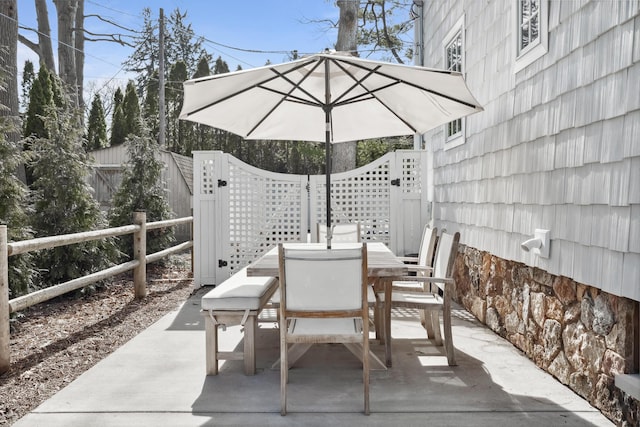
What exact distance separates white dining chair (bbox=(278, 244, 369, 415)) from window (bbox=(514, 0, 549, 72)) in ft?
6.47

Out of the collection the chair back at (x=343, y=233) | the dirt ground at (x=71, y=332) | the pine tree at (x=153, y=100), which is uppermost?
the pine tree at (x=153, y=100)

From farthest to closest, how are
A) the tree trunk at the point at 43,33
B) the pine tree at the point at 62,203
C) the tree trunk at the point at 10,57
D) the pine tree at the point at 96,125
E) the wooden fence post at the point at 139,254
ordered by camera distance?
1. the pine tree at the point at 96,125
2. the tree trunk at the point at 43,33
3. the tree trunk at the point at 10,57
4. the pine tree at the point at 62,203
5. the wooden fence post at the point at 139,254

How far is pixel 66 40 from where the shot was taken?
18.1 metres

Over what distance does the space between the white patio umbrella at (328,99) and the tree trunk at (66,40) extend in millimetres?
14947

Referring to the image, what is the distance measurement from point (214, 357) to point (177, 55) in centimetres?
2921

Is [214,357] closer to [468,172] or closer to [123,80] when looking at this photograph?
[468,172]

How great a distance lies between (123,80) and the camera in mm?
29750

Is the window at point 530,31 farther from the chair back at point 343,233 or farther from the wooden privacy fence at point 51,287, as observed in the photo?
the wooden privacy fence at point 51,287

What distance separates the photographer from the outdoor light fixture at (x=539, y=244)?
360cm

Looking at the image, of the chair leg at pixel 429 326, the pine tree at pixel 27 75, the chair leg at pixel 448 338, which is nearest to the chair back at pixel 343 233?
the chair leg at pixel 429 326

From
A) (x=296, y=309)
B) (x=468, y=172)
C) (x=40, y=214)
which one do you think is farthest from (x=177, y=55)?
(x=296, y=309)

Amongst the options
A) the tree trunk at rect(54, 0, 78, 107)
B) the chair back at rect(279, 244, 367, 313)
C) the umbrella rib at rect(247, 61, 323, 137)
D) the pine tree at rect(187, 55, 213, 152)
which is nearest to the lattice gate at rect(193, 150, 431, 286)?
the umbrella rib at rect(247, 61, 323, 137)

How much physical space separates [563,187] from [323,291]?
1602 mm

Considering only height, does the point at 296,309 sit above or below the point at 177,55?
below
